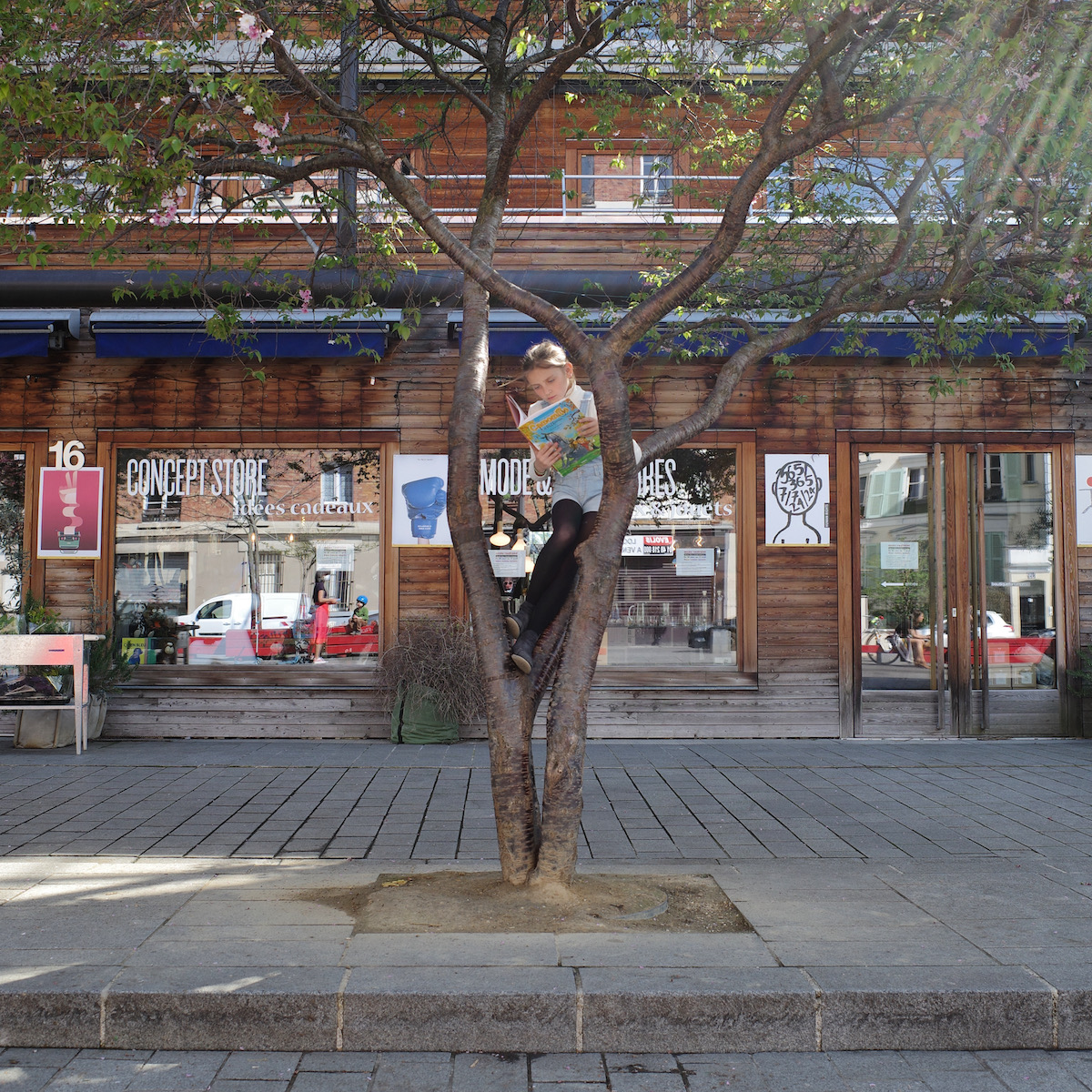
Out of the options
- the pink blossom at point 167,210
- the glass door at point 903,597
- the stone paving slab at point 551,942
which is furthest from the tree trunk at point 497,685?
the glass door at point 903,597

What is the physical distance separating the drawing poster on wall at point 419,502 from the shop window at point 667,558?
486 mm

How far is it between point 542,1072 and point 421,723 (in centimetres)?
644

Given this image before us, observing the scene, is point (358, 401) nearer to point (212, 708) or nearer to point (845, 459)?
point (212, 708)

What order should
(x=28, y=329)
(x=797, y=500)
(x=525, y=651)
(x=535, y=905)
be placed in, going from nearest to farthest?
(x=535, y=905) < (x=525, y=651) < (x=28, y=329) < (x=797, y=500)

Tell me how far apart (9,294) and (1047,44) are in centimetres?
957

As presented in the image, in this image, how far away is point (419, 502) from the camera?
1036 cm

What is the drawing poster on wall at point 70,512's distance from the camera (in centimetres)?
1028

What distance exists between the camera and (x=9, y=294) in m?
10.2

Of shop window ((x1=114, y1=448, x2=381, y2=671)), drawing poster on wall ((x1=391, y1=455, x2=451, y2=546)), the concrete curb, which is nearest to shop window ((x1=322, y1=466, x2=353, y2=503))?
shop window ((x1=114, y1=448, x2=381, y2=671))

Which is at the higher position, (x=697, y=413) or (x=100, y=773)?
(x=697, y=413)

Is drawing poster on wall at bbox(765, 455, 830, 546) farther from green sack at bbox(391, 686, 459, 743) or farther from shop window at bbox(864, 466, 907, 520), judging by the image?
green sack at bbox(391, 686, 459, 743)

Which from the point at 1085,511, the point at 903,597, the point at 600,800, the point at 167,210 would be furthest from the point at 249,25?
the point at 1085,511

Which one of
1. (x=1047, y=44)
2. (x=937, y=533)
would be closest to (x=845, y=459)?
(x=937, y=533)

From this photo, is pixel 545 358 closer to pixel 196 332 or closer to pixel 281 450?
pixel 196 332
